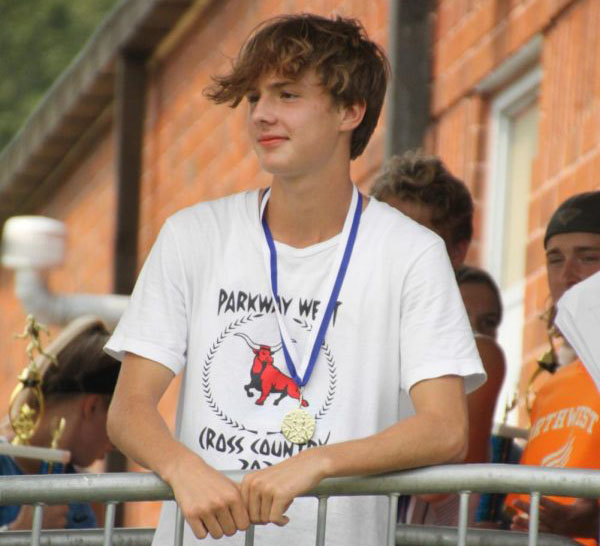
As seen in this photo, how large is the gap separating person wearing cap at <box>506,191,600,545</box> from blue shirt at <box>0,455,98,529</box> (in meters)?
1.54

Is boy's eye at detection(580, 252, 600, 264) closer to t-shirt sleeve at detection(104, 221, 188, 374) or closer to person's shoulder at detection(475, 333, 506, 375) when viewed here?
person's shoulder at detection(475, 333, 506, 375)

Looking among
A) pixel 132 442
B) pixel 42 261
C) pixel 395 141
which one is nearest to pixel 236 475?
pixel 132 442

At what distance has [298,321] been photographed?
3.73 m

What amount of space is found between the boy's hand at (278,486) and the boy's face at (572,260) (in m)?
1.62

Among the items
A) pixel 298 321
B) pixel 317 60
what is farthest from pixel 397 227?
pixel 317 60

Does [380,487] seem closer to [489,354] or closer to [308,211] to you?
[308,211]

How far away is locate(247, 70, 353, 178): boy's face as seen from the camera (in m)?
3.83

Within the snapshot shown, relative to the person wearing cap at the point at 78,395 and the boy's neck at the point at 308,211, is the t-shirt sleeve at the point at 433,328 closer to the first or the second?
the boy's neck at the point at 308,211

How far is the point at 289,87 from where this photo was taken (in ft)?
12.7

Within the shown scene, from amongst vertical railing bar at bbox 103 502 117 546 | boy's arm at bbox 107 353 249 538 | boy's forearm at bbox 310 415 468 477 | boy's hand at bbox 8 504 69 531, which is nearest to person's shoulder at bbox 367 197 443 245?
boy's forearm at bbox 310 415 468 477

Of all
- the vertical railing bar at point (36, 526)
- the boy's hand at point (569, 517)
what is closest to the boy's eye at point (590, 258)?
the boy's hand at point (569, 517)

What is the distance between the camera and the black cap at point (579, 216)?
491 cm

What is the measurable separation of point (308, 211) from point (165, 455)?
0.65 meters

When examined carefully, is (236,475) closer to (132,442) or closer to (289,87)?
(132,442)
